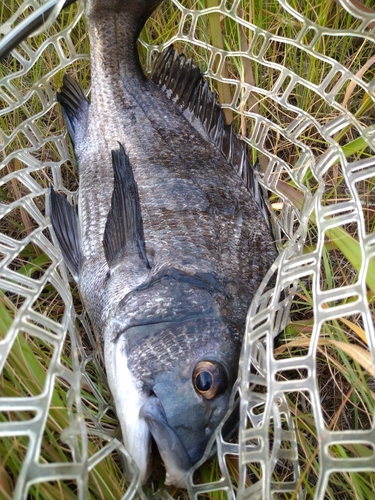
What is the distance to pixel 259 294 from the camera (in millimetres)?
1516

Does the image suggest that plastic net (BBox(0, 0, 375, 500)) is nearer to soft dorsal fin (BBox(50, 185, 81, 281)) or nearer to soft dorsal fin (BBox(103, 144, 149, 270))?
soft dorsal fin (BBox(50, 185, 81, 281))

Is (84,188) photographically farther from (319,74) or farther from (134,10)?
(319,74)

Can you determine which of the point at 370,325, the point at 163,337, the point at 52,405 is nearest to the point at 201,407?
the point at 163,337

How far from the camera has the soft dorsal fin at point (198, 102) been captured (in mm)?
2406

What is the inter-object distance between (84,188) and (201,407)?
131cm

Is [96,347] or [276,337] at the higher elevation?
[276,337]

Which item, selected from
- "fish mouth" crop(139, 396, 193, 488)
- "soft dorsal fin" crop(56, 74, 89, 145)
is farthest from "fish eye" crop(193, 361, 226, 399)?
"soft dorsal fin" crop(56, 74, 89, 145)

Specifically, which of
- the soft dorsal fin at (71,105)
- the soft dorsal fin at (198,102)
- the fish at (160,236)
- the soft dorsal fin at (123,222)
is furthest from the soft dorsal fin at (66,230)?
the soft dorsal fin at (198,102)

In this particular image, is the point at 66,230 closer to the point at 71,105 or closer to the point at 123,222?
the point at 123,222

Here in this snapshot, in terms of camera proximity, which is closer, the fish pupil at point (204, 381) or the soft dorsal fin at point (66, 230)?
the fish pupil at point (204, 381)

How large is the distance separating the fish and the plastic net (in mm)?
107

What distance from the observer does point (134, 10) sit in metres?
2.51

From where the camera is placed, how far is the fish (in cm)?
160

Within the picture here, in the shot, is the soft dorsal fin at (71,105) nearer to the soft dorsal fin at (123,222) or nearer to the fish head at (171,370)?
the soft dorsal fin at (123,222)
